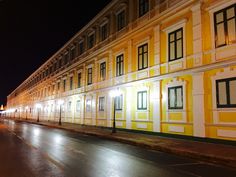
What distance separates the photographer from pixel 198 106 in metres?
13.8

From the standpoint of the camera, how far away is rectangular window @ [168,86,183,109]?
50.4ft

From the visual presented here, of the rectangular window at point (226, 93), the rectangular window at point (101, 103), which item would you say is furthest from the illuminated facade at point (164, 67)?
the rectangular window at point (101, 103)

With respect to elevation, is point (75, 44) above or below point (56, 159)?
above

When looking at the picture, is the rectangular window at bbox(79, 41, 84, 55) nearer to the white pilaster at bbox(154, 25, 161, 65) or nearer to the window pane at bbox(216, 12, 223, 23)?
the white pilaster at bbox(154, 25, 161, 65)

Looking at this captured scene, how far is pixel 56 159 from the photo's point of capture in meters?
8.73

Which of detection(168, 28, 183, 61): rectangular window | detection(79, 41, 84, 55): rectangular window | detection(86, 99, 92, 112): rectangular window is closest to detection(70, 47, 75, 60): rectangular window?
detection(79, 41, 84, 55): rectangular window

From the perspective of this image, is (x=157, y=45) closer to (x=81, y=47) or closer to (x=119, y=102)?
(x=119, y=102)

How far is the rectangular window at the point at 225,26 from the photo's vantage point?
12.7 metres

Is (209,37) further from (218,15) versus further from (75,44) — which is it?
(75,44)

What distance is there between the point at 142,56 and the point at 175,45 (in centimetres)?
385

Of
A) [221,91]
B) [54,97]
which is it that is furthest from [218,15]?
[54,97]

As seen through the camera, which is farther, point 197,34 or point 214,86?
point 197,34

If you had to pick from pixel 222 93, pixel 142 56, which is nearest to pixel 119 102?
pixel 142 56

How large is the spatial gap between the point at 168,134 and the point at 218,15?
8211mm
